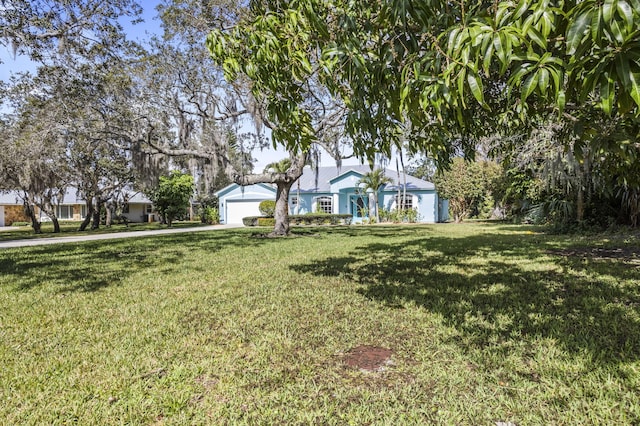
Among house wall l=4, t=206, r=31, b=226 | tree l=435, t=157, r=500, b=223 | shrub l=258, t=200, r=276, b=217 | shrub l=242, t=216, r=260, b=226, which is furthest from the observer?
house wall l=4, t=206, r=31, b=226

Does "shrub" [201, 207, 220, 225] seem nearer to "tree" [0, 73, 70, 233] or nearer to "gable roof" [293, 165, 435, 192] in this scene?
"gable roof" [293, 165, 435, 192]

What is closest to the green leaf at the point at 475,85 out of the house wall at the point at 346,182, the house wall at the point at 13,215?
the house wall at the point at 346,182

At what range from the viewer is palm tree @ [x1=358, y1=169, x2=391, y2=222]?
25936mm

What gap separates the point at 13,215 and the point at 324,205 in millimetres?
31202

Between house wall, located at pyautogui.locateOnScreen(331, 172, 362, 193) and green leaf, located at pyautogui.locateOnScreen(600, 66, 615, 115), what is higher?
house wall, located at pyautogui.locateOnScreen(331, 172, 362, 193)

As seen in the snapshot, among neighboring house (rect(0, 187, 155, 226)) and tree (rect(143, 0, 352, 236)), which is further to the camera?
neighboring house (rect(0, 187, 155, 226))

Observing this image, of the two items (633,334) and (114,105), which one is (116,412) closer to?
(633,334)

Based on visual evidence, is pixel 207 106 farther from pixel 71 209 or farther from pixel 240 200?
pixel 71 209

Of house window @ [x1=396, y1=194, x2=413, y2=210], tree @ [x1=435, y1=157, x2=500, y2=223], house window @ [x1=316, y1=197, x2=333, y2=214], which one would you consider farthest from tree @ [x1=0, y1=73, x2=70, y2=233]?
tree @ [x1=435, y1=157, x2=500, y2=223]

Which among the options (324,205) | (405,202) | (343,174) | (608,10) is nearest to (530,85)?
(608,10)

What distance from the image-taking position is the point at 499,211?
29.3 metres

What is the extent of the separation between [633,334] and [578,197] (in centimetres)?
1133

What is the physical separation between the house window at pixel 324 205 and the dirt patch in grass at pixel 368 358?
25388mm

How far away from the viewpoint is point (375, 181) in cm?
2589
